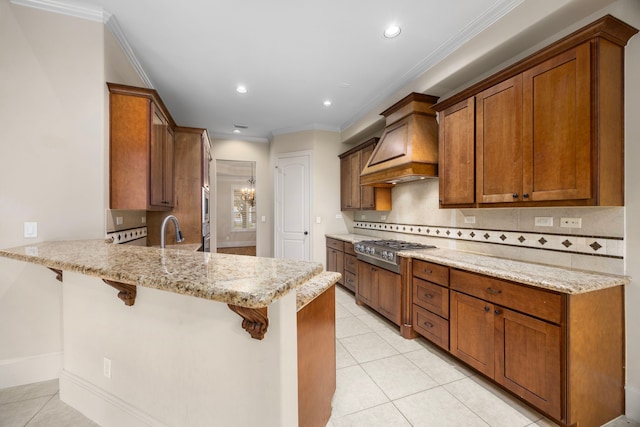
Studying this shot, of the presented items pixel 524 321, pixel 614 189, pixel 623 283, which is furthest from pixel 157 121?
pixel 623 283

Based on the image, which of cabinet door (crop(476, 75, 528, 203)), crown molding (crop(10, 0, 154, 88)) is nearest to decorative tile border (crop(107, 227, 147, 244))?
crown molding (crop(10, 0, 154, 88))

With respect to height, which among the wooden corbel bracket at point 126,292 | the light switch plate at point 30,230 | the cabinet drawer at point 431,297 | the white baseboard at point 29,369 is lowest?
the white baseboard at point 29,369

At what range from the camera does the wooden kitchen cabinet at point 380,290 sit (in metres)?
2.76

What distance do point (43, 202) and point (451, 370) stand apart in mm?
3503

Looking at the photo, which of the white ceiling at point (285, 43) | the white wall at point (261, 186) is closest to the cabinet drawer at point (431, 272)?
the white ceiling at point (285, 43)

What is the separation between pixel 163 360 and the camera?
1.33m

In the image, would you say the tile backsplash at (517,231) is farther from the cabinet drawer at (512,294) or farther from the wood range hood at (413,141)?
the cabinet drawer at (512,294)

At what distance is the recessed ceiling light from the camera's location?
225cm

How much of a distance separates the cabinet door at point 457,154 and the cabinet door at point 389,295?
0.96 metres

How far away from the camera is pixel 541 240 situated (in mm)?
2031

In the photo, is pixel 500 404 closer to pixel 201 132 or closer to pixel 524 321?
pixel 524 321

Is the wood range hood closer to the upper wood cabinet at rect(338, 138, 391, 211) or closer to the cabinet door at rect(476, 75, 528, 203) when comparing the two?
the cabinet door at rect(476, 75, 528, 203)

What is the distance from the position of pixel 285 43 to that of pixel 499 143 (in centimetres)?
211

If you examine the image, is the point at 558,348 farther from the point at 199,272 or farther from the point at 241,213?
the point at 241,213
